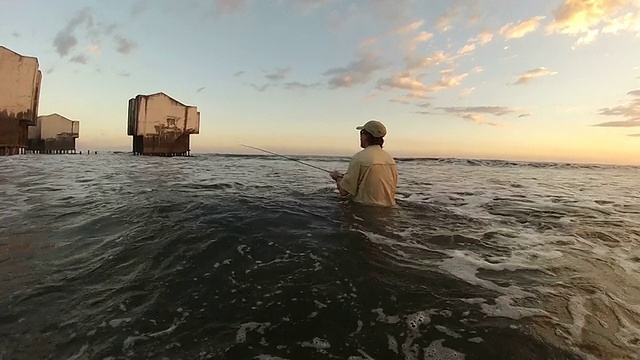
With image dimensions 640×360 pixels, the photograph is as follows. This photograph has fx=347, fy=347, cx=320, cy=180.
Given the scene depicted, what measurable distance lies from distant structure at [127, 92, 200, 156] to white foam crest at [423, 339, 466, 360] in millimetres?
42399

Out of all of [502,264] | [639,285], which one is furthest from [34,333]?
[639,285]

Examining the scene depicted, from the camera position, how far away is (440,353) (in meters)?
2.30

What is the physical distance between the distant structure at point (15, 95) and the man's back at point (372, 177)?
32634 mm

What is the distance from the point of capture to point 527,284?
343cm

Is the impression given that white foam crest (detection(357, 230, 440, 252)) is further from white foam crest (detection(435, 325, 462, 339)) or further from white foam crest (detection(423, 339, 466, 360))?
white foam crest (detection(423, 339, 466, 360))

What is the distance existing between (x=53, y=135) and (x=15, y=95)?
110 feet

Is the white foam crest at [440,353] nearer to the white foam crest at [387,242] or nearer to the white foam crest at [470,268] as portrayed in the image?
the white foam crest at [470,268]

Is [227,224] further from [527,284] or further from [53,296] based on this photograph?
[527,284]

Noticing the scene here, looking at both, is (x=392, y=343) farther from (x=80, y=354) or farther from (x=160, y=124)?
(x=160, y=124)

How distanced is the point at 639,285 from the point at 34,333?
5.31m

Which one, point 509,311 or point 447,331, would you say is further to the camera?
point 509,311

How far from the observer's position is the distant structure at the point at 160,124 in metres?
38.9

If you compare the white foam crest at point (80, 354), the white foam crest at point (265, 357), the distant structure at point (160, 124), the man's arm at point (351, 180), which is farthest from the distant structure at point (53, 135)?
the white foam crest at point (265, 357)

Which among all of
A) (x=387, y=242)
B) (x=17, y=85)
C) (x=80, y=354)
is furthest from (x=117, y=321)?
(x=17, y=85)
